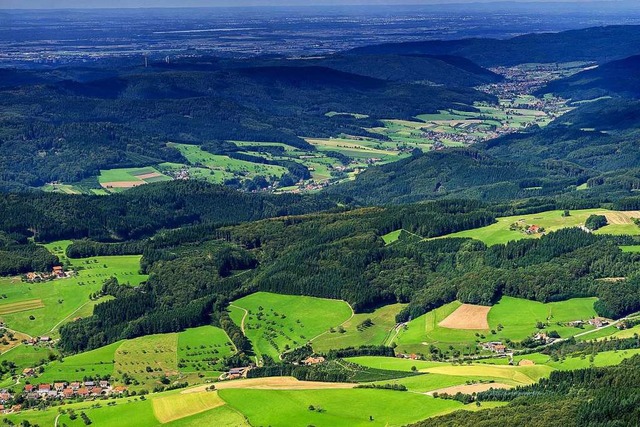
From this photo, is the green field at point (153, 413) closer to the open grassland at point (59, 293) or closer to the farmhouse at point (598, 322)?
the open grassland at point (59, 293)

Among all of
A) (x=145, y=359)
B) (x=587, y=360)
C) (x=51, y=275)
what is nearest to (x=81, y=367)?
(x=145, y=359)

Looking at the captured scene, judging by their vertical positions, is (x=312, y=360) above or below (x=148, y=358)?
above

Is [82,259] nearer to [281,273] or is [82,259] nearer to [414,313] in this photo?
[281,273]

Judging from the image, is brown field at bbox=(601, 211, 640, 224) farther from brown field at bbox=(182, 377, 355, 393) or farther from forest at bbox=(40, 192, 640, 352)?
brown field at bbox=(182, 377, 355, 393)

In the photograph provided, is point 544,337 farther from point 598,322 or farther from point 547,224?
point 547,224

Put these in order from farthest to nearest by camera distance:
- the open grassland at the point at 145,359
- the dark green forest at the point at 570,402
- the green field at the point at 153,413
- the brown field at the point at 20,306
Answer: the brown field at the point at 20,306 < the open grassland at the point at 145,359 < the green field at the point at 153,413 < the dark green forest at the point at 570,402

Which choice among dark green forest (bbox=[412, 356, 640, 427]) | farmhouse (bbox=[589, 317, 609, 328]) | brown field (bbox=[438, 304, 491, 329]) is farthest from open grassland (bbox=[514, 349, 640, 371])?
brown field (bbox=[438, 304, 491, 329])

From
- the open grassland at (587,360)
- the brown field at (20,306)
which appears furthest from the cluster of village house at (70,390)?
the open grassland at (587,360)
